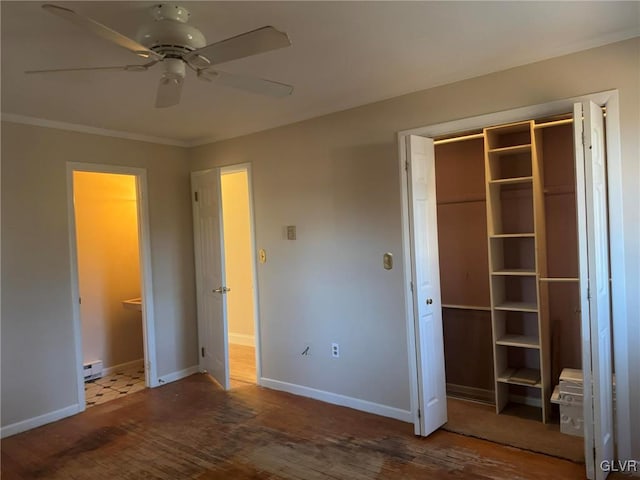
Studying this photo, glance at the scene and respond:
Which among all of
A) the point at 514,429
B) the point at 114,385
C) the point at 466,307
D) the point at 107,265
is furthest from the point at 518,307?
the point at 107,265

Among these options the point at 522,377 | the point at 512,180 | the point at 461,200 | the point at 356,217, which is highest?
the point at 512,180

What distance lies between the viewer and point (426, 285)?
10.7 ft

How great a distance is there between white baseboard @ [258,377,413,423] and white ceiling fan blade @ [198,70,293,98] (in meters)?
2.47

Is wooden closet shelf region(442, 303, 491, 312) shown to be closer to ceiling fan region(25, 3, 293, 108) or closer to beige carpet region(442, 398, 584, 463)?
beige carpet region(442, 398, 584, 463)

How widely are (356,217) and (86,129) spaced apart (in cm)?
248

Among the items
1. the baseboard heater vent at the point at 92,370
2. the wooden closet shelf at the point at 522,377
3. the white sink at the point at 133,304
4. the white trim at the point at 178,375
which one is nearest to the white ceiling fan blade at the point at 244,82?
the wooden closet shelf at the point at 522,377

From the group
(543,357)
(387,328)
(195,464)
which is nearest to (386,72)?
(387,328)

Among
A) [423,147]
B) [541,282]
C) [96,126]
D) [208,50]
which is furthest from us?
[96,126]

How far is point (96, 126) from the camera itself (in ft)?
13.4

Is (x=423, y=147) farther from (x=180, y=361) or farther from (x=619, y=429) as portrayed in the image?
(x=180, y=361)

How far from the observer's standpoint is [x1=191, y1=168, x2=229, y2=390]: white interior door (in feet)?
14.7

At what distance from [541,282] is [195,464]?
9.01 ft

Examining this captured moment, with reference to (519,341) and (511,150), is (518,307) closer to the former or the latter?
(519,341)

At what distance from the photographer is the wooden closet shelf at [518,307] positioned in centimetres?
353
